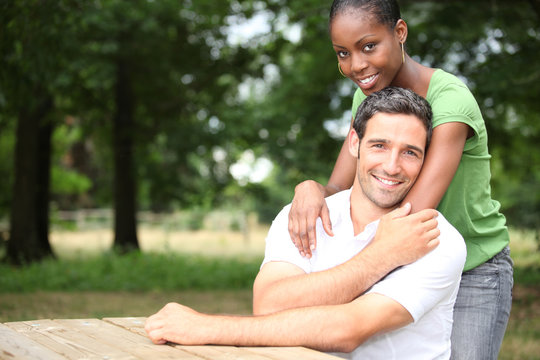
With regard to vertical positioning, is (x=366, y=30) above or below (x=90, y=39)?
below

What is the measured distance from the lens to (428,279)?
7.16ft

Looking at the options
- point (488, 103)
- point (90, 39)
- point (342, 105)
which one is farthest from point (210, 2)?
point (488, 103)

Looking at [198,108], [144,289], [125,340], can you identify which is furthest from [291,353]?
[198,108]

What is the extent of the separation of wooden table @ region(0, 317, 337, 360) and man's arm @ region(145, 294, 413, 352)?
0.04 m

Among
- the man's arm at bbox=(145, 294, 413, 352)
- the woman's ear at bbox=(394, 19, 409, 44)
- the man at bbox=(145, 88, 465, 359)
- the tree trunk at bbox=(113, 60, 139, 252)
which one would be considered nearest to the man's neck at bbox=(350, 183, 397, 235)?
the man at bbox=(145, 88, 465, 359)

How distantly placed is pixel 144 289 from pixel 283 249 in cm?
863

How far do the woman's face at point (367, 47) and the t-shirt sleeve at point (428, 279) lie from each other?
0.75 metres

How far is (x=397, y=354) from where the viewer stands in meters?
2.26

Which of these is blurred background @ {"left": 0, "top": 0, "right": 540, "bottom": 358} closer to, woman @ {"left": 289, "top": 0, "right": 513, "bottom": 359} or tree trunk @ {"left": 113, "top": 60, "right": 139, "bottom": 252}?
tree trunk @ {"left": 113, "top": 60, "right": 139, "bottom": 252}

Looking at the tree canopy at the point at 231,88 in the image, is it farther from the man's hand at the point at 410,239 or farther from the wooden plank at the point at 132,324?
the man's hand at the point at 410,239

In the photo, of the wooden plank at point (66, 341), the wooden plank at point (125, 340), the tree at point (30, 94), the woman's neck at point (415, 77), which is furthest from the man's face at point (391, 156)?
the tree at point (30, 94)

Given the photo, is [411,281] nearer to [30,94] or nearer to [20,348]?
[20,348]

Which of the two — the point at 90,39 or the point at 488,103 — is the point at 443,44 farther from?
the point at 90,39

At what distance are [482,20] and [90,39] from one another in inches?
283
